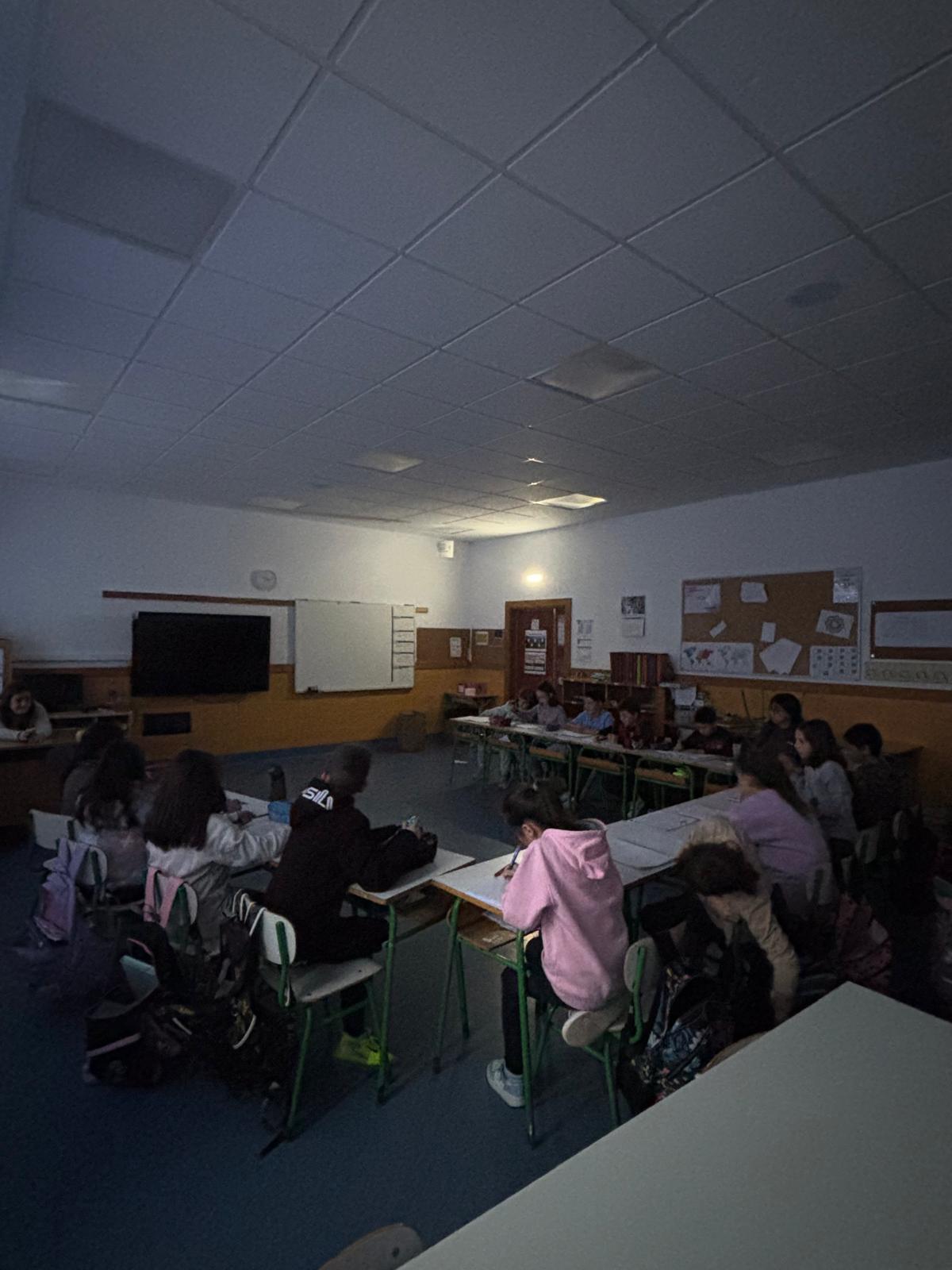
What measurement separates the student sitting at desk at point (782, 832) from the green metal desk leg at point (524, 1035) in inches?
39.9

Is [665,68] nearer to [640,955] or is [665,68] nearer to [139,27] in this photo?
[139,27]

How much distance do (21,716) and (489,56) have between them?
5500 mm

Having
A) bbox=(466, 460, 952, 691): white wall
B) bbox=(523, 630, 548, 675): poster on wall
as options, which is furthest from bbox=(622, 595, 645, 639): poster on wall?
bbox=(523, 630, 548, 675): poster on wall

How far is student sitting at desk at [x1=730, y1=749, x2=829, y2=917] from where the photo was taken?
258cm

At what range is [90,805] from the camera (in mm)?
2938

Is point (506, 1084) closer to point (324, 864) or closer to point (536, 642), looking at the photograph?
point (324, 864)

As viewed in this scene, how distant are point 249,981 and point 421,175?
2.71 metres

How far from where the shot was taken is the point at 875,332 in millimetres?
3035

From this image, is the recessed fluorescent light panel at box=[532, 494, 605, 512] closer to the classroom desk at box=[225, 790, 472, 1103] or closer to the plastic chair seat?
the classroom desk at box=[225, 790, 472, 1103]

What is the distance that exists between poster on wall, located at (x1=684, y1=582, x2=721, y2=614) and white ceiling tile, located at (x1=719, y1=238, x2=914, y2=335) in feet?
13.1

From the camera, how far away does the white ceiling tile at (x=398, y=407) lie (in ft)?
12.9

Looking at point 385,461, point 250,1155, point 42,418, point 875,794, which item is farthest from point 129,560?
point 875,794

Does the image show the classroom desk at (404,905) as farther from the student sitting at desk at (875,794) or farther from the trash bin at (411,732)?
the trash bin at (411,732)

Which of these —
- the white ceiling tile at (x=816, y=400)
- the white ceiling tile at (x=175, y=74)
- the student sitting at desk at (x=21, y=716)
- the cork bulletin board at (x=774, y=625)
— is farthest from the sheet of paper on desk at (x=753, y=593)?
the student sitting at desk at (x=21, y=716)
